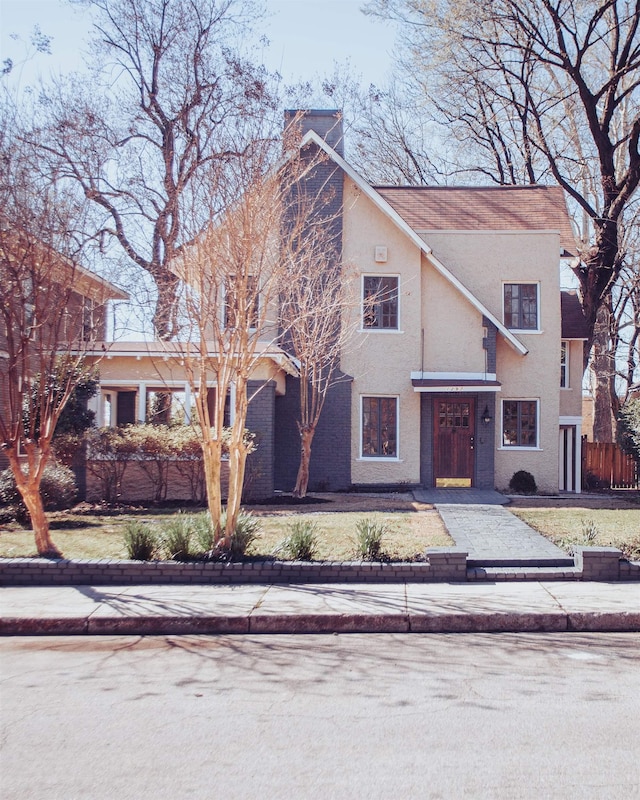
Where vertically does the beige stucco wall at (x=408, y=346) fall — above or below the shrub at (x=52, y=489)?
above

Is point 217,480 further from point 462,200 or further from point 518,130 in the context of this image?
point 518,130

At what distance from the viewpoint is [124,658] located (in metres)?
7.01

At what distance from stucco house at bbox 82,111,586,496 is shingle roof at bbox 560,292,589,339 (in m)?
2.18

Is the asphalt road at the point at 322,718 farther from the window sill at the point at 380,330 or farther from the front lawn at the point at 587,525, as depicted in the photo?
the window sill at the point at 380,330

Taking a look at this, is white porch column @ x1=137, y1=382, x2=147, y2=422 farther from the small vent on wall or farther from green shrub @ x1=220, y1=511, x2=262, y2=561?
green shrub @ x1=220, y1=511, x2=262, y2=561

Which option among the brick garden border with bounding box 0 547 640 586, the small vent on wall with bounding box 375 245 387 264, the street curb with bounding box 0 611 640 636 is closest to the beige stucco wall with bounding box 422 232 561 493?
the small vent on wall with bounding box 375 245 387 264

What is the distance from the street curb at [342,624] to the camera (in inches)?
312

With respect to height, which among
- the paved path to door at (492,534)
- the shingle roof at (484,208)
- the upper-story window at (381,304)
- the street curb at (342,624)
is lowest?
the street curb at (342,624)

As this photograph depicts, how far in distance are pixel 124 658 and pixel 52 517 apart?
26.6 feet

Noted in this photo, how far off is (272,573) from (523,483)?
12.8m

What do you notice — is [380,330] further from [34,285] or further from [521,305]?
[34,285]

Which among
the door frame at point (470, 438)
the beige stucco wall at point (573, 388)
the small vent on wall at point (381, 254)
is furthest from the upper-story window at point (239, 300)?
the beige stucco wall at point (573, 388)

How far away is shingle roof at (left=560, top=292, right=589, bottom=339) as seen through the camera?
23891 millimetres

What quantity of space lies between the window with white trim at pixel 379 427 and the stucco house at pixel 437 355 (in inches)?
1.0
